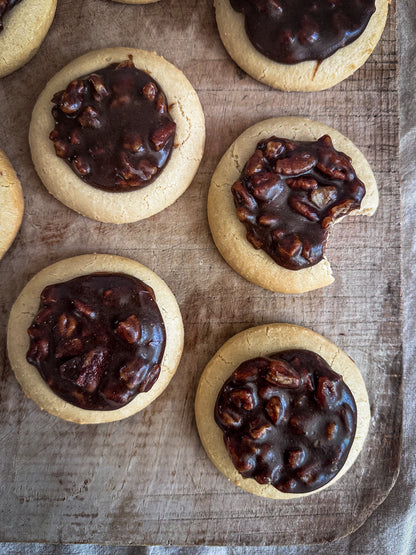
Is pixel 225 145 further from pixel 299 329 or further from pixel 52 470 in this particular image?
pixel 52 470

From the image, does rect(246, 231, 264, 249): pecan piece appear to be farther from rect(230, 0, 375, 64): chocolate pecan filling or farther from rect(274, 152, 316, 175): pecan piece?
rect(230, 0, 375, 64): chocolate pecan filling

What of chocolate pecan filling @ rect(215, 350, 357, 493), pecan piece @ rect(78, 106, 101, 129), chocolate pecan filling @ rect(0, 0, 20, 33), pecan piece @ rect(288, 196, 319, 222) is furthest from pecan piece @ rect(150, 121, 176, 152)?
chocolate pecan filling @ rect(215, 350, 357, 493)

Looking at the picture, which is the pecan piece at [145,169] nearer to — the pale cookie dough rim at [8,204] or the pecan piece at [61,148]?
the pecan piece at [61,148]

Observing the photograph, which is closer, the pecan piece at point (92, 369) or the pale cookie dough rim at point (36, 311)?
the pecan piece at point (92, 369)

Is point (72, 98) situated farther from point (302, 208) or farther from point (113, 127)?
point (302, 208)

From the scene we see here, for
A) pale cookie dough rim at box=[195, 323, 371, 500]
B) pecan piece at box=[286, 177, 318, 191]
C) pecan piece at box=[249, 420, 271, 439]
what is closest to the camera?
pecan piece at box=[249, 420, 271, 439]

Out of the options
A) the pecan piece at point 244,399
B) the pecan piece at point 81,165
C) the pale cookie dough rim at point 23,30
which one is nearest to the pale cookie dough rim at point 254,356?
the pecan piece at point 244,399
